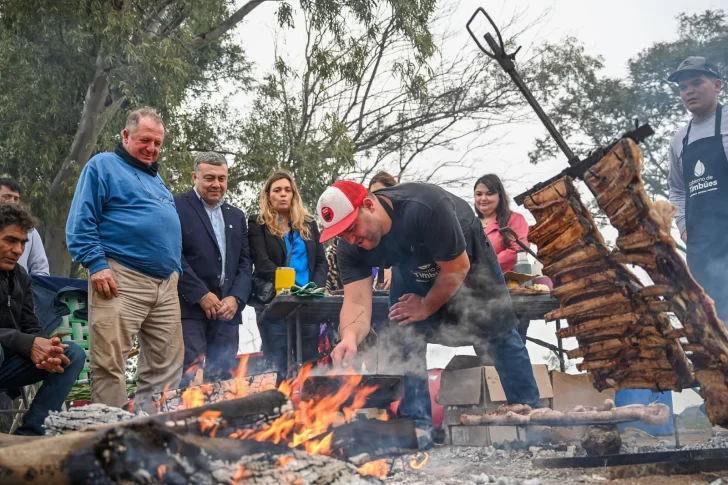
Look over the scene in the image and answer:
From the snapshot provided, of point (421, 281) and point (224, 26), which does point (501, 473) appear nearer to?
point (421, 281)

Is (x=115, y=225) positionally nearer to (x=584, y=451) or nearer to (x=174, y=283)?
(x=174, y=283)

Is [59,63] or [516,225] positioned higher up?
[59,63]

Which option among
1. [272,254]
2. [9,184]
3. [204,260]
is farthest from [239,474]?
[9,184]

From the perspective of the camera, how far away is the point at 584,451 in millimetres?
5094

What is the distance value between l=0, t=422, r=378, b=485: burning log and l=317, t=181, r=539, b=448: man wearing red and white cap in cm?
169

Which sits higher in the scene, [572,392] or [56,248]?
[56,248]

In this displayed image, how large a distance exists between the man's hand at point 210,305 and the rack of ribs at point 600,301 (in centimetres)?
317

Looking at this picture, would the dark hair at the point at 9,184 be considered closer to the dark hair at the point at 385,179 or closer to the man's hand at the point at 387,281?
the dark hair at the point at 385,179

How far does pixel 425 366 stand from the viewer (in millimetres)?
5871

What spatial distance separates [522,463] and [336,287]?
3.35 m

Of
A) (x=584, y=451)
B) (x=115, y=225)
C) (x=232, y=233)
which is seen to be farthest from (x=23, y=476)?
(x=232, y=233)

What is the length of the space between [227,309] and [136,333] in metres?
0.93

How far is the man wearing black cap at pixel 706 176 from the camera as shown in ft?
18.9

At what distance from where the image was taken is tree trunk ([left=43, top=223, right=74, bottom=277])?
41.4ft
